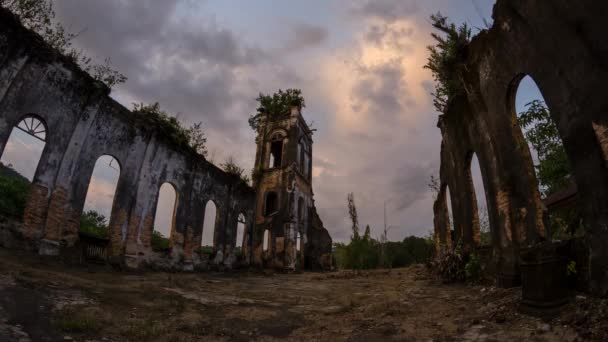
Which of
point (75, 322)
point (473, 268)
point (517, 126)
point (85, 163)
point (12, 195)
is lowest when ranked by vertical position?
point (75, 322)

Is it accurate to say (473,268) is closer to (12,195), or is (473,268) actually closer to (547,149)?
(547,149)

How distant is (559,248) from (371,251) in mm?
19324

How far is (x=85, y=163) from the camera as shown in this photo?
1062cm

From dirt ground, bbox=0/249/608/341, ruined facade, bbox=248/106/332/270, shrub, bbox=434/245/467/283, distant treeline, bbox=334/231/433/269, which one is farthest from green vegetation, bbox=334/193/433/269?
dirt ground, bbox=0/249/608/341

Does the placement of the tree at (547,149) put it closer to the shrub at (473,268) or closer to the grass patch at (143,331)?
the shrub at (473,268)

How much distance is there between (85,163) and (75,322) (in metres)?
7.97

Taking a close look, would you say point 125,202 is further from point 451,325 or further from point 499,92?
point 499,92

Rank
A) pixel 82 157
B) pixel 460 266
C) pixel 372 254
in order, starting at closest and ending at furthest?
pixel 460 266
pixel 82 157
pixel 372 254

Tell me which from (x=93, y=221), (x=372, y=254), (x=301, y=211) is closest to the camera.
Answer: (x=93, y=221)

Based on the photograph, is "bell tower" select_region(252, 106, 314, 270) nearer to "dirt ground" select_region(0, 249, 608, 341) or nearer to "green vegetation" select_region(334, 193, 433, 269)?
"green vegetation" select_region(334, 193, 433, 269)

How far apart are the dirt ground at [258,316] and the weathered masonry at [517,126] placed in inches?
44.0

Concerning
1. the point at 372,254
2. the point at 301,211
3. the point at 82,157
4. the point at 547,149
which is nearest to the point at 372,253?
the point at 372,254

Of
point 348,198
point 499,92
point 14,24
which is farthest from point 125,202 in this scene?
point 348,198

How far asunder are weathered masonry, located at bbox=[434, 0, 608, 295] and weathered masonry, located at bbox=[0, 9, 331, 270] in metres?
10.7
